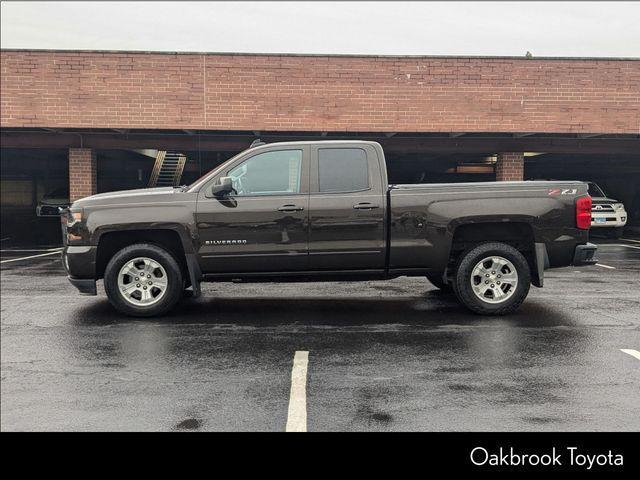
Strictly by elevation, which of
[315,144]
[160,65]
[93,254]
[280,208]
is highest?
[160,65]

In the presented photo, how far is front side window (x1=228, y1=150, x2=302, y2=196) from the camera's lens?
7305mm

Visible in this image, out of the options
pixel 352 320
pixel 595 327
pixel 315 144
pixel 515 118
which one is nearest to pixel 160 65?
pixel 515 118

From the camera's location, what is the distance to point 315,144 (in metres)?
7.47

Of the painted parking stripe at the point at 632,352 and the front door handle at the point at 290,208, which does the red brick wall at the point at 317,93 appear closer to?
the front door handle at the point at 290,208

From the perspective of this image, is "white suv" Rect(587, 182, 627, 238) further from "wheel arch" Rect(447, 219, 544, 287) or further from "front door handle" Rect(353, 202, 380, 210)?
"front door handle" Rect(353, 202, 380, 210)

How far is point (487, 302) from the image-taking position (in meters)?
7.34

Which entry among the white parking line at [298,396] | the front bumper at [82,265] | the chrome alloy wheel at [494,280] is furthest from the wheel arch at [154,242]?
the chrome alloy wheel at [494,280]

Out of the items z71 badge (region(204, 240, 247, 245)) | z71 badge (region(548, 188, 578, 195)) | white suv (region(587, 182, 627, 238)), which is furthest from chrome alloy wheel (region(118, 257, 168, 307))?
white suv (region(587, 182, 627, 238))

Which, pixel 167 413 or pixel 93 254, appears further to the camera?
pixel 93 254

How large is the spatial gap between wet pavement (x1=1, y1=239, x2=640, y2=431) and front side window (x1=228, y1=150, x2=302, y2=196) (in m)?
1.52

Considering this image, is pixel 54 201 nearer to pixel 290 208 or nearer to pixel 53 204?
pixel 53 204

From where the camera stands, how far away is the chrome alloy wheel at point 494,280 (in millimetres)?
7348

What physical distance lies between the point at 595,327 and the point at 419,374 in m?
2.81

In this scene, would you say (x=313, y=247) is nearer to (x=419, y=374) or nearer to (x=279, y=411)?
(x=419, y=374)
